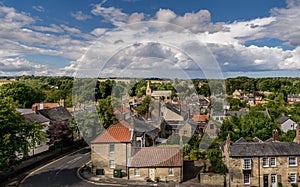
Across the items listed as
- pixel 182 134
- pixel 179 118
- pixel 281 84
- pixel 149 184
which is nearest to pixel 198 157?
pixel 182 134

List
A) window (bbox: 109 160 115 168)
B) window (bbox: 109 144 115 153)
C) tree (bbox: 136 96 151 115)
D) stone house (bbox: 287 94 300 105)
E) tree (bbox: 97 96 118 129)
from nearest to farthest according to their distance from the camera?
window (bbox: 109 144 115 153)
window (bbox: 109 160 115 168)
tree (bbox: 97 96 118 129)
tree (bbox: 136 96 151 115)
stone house (bbox: 287 94 300 105)

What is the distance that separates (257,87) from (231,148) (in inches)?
4737

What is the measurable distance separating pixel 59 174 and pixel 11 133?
693 centimetres

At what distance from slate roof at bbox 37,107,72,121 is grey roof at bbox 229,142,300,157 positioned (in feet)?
98.9

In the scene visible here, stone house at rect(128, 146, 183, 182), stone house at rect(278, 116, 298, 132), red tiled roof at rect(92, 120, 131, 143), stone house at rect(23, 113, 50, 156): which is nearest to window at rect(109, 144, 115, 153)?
red tiled roof at rect(92, 120, 131, 143)

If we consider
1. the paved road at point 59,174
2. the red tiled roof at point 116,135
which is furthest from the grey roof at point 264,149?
the paved road at point 59,174

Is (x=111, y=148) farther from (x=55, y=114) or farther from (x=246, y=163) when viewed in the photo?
(x=55, y=114)

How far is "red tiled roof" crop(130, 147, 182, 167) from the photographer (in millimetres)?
25906

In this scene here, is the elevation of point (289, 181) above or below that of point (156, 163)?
below

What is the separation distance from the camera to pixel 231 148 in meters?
25.7

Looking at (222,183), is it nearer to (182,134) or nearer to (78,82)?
(182,134)

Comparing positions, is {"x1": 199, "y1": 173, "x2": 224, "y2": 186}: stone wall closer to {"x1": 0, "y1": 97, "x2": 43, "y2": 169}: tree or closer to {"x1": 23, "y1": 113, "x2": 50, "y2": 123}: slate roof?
{"x1": 0, "y1": 97, "x2": 43, "y2": 169}: tree

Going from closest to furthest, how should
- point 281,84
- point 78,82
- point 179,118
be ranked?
point 78,82
point 179,118
point 281,84

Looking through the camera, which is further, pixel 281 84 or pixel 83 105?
pixel 281 84
